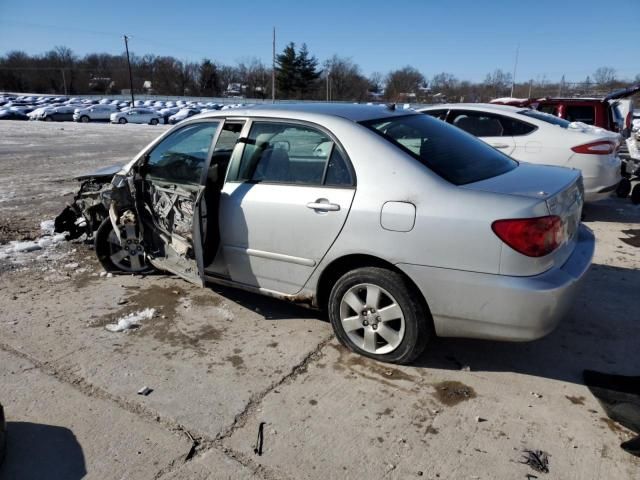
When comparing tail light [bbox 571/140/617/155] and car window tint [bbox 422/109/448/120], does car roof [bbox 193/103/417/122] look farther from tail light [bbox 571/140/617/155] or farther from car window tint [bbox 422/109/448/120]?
tail light [bbox 571/140/617/155]

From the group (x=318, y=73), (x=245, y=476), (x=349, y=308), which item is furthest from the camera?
(x=318, y=73)

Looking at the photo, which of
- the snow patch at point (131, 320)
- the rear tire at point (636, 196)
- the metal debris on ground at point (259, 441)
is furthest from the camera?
the rear tire at point (636, 196)

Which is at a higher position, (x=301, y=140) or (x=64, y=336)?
(x=301, y=140)

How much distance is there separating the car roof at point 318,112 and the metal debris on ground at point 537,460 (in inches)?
90.7

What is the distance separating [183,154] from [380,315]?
232cm

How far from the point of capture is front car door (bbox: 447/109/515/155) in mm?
7143

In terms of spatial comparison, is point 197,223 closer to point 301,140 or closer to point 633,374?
point 301,140

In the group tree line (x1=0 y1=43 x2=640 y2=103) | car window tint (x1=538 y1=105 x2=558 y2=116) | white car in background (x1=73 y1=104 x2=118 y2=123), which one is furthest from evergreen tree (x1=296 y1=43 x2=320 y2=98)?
car window tint (x1=538 y1=105 x2=558 y2=116)

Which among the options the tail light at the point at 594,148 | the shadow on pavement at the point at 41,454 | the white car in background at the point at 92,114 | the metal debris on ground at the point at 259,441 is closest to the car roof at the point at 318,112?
the metal debris on ground at the point at 259,441

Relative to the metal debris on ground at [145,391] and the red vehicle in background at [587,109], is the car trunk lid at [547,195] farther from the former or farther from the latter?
the red vehicle in background at [587,109]

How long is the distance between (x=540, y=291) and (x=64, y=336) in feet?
11.0

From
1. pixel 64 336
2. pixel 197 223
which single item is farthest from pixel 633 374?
pixel 64 336

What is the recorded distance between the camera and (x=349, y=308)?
11.1 ft

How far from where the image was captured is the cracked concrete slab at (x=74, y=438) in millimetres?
2422
